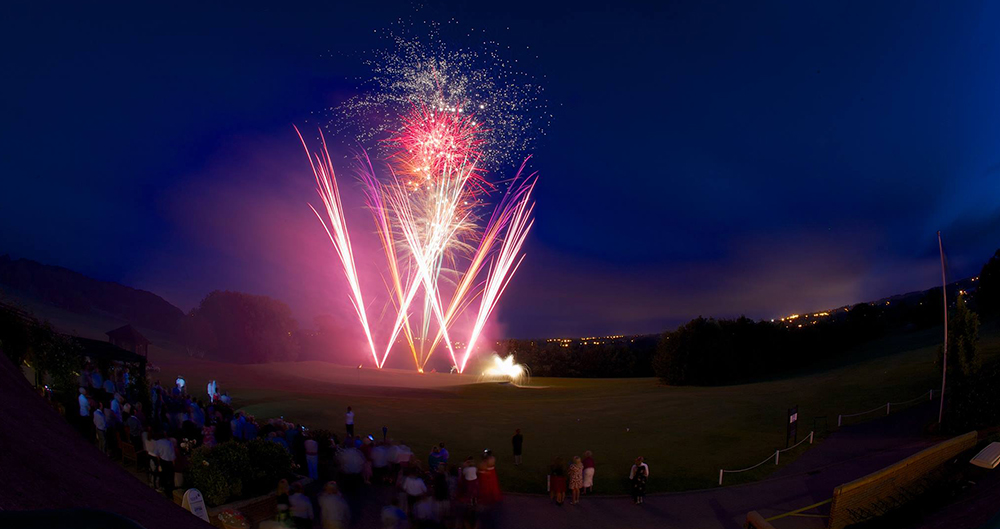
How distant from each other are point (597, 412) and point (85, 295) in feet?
301

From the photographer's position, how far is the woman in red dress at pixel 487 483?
12.8 meters

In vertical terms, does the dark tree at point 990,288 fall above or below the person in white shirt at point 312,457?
above

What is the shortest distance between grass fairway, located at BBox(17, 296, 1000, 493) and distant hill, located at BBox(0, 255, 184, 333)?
43.5 meters

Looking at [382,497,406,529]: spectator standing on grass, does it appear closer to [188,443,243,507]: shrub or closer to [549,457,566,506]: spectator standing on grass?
[188,443,243,507]: shrub

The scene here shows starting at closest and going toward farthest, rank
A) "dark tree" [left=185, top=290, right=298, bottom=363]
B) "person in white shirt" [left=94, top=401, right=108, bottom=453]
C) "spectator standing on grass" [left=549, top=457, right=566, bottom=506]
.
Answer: "spectator standing on grass" [left=549, top=457, right=566, bottom=506], "person in white shirt" [left=94, top=401, right=108, bottom=453], "dark tree" [left=185, top=290, right=298, bottom=363]

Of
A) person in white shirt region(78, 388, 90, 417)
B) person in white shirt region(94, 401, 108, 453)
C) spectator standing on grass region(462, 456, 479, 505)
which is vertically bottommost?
spectator standing on grass region(462, 456, 479, 505)

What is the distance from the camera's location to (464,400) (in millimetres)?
35031

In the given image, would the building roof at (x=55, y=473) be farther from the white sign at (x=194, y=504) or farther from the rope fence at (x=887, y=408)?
the rope fence at (x=887, y=408)

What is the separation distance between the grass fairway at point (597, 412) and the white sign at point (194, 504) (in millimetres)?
8768

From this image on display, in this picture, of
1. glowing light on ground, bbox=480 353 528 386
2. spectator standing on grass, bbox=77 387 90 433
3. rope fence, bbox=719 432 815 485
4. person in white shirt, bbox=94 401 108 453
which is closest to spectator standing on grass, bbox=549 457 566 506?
rope fence, bbox=719 432 815 485

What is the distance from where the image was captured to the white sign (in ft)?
29.8

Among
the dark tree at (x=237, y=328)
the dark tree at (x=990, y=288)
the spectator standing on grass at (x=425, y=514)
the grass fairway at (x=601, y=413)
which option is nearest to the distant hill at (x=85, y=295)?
the dark tree at (x=237, y=328)

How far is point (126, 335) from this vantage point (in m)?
37.5

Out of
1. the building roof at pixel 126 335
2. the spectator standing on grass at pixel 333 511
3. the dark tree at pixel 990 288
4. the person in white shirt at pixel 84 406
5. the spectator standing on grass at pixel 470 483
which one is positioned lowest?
the spectator standing on grass at pixel 470 483
